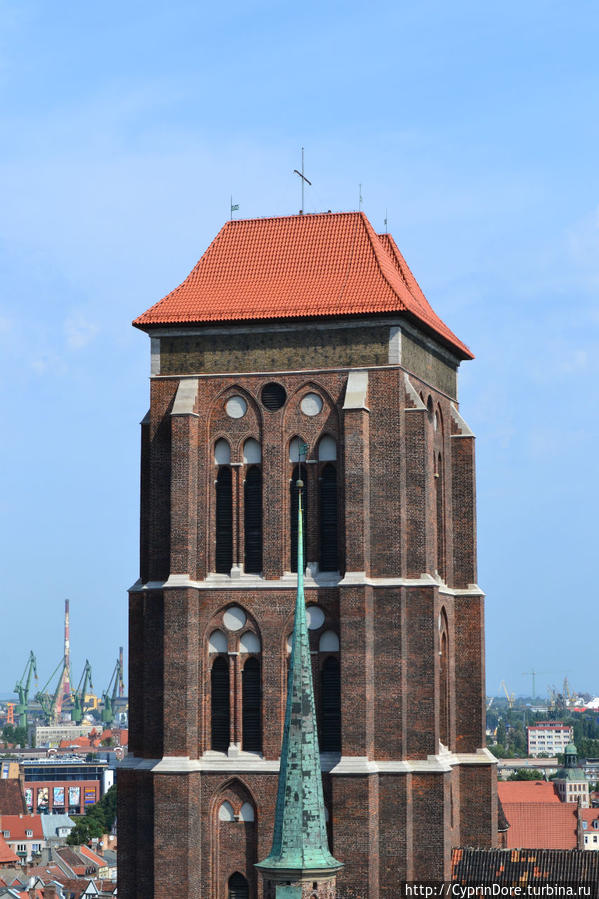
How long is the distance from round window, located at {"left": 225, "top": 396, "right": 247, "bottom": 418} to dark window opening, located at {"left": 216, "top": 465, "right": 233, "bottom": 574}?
59.3 inches

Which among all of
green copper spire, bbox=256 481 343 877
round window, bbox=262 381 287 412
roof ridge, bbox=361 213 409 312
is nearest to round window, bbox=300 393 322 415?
round window, bbox=262 381 287 412

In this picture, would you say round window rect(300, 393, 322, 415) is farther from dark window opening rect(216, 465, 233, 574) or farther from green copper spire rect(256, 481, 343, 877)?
green copper spire rect(256, 481, 343, 877)

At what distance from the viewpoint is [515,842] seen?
12862cm

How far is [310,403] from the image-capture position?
51.9 meters

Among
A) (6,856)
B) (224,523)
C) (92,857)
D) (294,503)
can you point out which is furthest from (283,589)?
(6,856)

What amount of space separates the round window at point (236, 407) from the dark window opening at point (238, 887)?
12.7 meters

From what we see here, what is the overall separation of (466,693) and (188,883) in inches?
425

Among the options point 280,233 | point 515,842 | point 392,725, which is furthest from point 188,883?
point 515,842

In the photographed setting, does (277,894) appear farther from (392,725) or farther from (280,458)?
(280,458)

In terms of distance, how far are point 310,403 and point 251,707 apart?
28.4 feet

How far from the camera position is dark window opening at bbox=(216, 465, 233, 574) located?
2047 inches

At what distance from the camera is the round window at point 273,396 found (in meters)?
52.1

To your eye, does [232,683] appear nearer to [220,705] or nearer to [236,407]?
[220,705]

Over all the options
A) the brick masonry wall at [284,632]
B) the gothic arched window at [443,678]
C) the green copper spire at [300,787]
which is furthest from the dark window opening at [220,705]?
the gothic arched window at [443,678]
